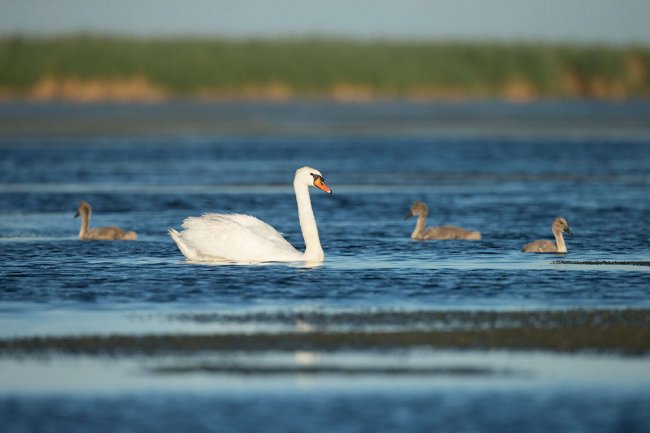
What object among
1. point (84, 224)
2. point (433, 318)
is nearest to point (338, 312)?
point (433, 318)

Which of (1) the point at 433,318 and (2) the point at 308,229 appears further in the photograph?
(2) the point at 308,229

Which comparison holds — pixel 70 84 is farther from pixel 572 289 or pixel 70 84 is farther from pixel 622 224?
pixel 572 289

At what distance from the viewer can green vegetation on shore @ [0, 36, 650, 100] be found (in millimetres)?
71125

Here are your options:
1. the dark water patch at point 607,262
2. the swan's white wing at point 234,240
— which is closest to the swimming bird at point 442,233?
the dark water patch at point 607,262

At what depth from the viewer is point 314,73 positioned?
7550 centimetres

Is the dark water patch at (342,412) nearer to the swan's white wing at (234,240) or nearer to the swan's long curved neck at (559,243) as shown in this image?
the swan's white wing at (234,240)

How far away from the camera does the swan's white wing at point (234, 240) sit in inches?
624

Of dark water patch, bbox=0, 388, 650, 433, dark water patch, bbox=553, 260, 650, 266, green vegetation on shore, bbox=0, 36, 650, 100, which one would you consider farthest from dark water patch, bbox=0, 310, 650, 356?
green vegetation on shore, bbox=0, 36, 650, 100

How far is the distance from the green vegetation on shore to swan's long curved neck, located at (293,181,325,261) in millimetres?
54199

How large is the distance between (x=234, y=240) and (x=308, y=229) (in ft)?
3.01

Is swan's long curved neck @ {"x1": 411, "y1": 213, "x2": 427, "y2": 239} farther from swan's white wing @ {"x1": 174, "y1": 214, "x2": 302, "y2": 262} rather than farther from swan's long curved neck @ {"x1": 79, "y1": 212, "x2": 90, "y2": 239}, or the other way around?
swan's long curved neck @ {"x1": 79, "y1": 212, "x2": 90, "y2": 239}

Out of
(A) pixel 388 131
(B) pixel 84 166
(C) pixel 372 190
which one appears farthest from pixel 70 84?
(C) pixel 372 190

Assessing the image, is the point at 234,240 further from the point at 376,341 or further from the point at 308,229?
the point at 376,341

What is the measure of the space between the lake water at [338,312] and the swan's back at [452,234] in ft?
0.56
